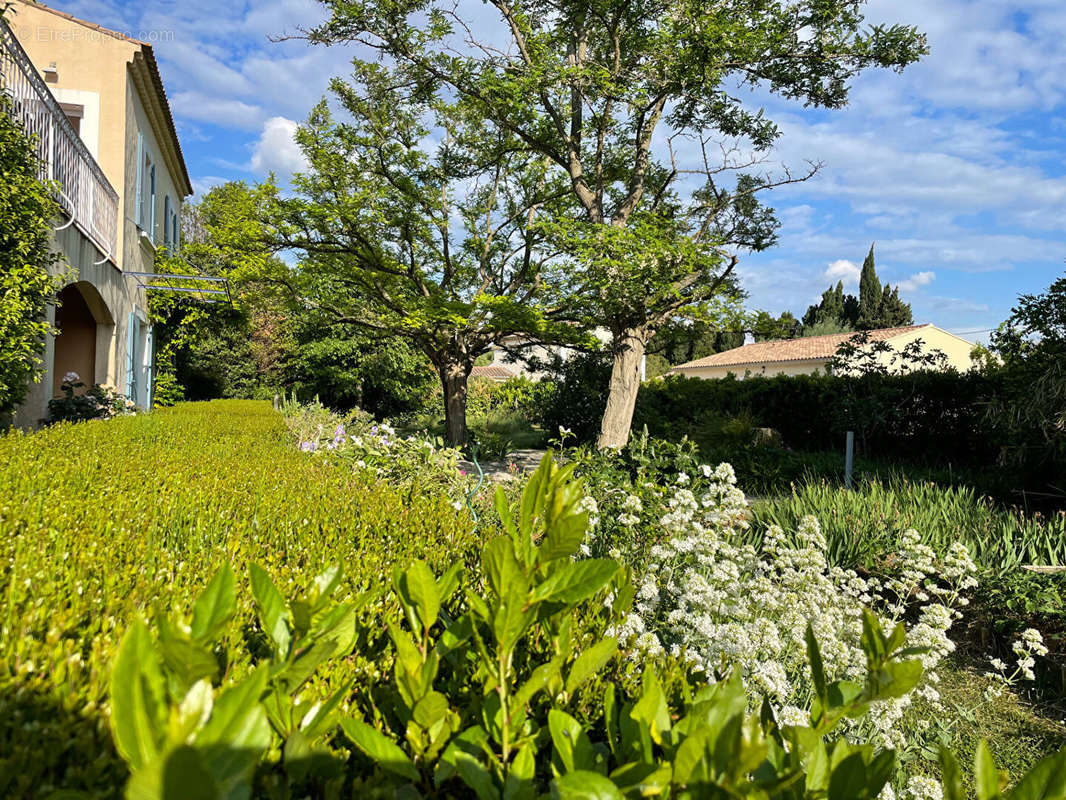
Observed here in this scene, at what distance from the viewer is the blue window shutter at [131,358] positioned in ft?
40.9

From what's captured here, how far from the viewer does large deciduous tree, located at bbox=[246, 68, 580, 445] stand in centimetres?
1095

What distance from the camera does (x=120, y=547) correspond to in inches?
91.4

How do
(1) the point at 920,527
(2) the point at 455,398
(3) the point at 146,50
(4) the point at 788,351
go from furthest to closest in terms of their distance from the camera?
(4) the point at 788,351, (2) the point at 455,398, (3) the point at 146,50, (1) the point at 920,527

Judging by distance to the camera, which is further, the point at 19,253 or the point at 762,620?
the point at 19,253

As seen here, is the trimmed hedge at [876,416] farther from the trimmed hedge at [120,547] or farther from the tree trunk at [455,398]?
the trimmed hedge at [120,547]

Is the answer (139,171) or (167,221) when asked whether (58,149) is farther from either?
(167,221)

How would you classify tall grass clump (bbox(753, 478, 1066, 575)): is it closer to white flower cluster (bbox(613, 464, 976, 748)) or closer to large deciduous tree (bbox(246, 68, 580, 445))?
white flower cluster (bbox(613, 464, 976, 748))

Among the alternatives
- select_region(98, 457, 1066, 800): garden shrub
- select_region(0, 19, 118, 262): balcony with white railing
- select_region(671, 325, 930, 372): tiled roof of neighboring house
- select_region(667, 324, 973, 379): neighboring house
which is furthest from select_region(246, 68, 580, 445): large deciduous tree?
select_region(671, 325, 930, 372): tiled roof of neighboring house

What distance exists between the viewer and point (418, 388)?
76.1ft

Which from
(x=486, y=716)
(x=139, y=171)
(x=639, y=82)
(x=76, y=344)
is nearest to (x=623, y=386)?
(x=639, y=82)

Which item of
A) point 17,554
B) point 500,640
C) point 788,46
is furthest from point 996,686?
point 788,46

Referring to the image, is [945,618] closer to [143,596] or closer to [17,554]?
[143,596]

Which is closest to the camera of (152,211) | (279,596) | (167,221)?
(279,596)

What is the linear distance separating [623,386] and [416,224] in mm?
5573
